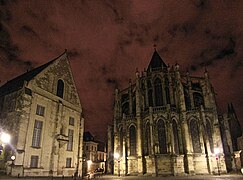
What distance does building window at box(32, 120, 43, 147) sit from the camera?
22.3 m

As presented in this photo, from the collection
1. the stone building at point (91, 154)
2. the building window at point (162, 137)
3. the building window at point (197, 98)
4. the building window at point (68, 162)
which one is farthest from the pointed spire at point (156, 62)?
the stone building at point (91, 154)

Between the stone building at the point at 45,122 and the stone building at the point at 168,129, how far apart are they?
9.56m

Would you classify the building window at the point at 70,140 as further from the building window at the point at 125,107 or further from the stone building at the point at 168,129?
the building window at the point at 125,107

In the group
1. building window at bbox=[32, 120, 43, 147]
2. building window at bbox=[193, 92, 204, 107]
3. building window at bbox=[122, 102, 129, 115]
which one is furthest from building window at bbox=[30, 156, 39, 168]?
building window at bbox=[193, 92, 204, 107]

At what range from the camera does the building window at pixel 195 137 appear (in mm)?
31022

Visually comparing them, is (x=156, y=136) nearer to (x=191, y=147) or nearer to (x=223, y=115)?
(x=191, y=147)

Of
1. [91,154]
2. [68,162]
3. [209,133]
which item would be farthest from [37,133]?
[91,154]

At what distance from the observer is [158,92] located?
38000 millimetres

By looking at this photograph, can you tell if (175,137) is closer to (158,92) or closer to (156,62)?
(158,92)

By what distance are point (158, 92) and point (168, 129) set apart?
351 inches

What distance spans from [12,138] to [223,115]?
33.8 m

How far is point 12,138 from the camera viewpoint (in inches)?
796

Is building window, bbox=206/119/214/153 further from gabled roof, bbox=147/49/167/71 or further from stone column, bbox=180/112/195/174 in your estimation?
gabled roof, bbox=147/49/167/71

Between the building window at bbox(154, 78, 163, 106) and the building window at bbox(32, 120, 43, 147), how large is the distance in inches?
866
